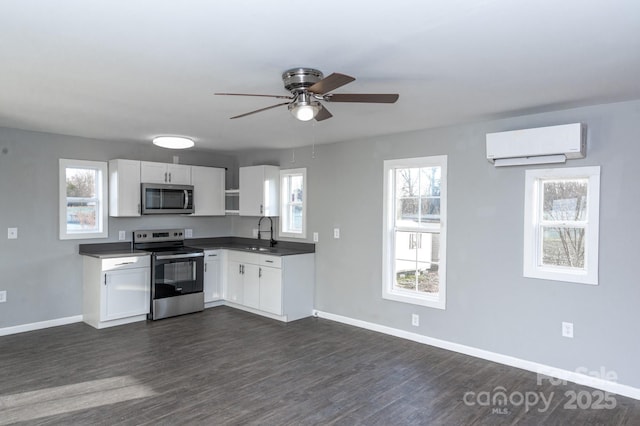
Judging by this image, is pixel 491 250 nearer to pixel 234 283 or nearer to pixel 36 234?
pixel 234 283

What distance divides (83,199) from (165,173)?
1.05m

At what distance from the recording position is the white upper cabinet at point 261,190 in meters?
5.96

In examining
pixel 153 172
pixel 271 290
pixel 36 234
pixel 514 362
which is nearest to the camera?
pixel 514 362

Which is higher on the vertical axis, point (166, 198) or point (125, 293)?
point (166, 198)

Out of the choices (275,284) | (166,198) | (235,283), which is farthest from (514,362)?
(166,198)

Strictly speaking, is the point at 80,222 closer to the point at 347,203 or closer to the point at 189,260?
the point at 189,260

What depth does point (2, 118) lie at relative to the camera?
4188 millimetres

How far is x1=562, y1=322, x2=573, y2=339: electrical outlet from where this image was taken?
3.57m

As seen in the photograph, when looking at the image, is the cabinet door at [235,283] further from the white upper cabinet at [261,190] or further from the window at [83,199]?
the window at [83,199]

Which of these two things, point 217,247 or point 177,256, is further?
point 217,247

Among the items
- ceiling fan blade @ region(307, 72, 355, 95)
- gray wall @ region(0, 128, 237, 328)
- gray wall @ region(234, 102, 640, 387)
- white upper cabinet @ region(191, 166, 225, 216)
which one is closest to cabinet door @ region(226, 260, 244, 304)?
white upper cabinet @ region(191, 166, 225, 216)

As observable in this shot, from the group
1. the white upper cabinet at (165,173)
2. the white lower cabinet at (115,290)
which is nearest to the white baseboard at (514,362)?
the white lower cabinet at (115,290)

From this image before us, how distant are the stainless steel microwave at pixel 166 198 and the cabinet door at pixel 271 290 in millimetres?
1450

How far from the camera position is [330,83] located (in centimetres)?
230
